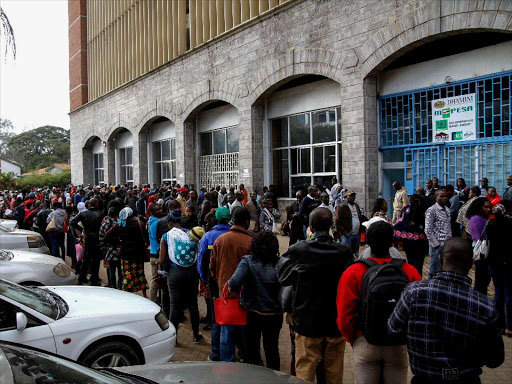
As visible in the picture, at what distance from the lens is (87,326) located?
4.30 meters

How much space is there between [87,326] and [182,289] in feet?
5.32

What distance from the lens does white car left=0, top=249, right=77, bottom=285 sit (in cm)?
663

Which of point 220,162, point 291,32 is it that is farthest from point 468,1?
point 220,162

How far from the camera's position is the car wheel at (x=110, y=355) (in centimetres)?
432

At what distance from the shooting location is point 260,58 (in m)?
17.2

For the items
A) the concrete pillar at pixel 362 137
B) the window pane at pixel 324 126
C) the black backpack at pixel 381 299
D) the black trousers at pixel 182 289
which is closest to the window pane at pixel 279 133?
the window pane at pixel 324 126

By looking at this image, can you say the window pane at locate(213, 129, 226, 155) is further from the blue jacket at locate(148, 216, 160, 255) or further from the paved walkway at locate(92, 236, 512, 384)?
the paved walkway at locate(92, 236, 512, 384)

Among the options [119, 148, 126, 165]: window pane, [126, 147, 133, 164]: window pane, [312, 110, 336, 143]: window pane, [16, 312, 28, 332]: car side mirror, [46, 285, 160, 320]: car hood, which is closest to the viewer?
[16, 312, 28, 332]: car side mirror

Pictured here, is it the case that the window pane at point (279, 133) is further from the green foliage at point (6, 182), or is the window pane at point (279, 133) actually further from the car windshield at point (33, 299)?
the green foliage at point (6, 182)

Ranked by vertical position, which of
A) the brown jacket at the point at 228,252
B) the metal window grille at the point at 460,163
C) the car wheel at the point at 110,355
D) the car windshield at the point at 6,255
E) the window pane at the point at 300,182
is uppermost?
the metal window grille at the point at 460,163

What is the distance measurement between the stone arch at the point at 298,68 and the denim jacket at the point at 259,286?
10952 mm

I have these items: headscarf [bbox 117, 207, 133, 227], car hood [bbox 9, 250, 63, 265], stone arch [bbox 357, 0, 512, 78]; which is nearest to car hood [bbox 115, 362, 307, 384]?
headscarf [bbox 117, 207, 133, 227]

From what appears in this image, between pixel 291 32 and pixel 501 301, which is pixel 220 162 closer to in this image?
pixel 291 32

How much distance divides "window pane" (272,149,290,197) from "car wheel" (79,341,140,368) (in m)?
14.3
